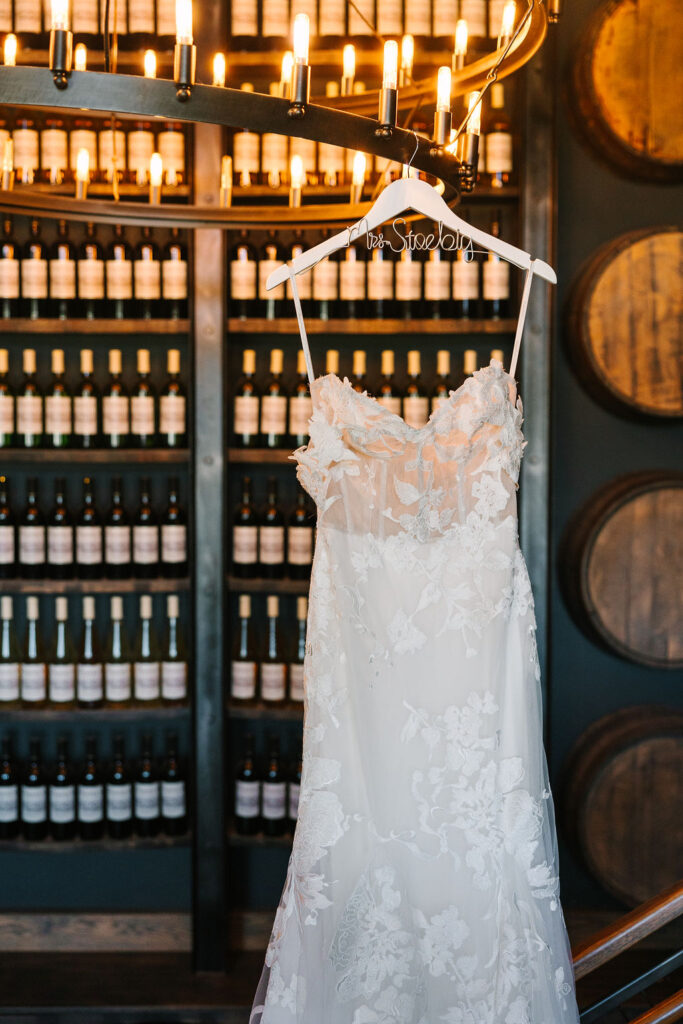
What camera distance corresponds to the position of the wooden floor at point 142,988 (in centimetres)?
275

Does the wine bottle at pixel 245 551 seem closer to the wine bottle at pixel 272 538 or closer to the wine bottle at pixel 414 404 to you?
the wine bottle at pixel 272 538

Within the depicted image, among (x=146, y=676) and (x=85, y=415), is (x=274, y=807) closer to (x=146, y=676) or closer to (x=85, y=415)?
(x=146, y=676)

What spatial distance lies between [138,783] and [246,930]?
2.18ft

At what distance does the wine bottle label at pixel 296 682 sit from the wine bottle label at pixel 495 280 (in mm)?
1458

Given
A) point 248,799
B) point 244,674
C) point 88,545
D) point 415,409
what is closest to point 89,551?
point 88,545

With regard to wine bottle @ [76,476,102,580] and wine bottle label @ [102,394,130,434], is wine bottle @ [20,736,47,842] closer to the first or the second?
wine bottle @ [76,476,102,580]

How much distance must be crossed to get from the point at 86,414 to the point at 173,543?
1.79 ft

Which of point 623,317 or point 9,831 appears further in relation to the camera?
point 9,831

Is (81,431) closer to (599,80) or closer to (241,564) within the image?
(241,564)

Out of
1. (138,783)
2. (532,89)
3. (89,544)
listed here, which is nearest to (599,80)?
(532,89)

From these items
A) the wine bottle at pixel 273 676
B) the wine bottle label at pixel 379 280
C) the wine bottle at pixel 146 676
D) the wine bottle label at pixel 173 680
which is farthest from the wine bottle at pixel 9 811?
the wine bottle label at pixel 379 280

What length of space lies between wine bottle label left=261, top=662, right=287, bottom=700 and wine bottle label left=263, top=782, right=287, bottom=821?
1.05 feet

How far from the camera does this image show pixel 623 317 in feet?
9.12

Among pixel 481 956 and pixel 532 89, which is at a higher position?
pixel 532 89
